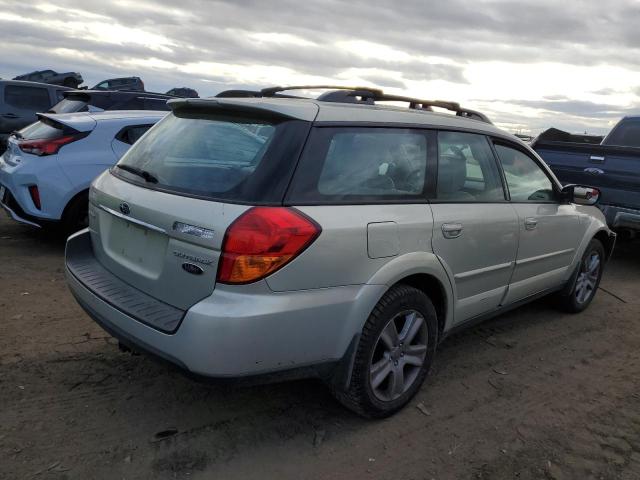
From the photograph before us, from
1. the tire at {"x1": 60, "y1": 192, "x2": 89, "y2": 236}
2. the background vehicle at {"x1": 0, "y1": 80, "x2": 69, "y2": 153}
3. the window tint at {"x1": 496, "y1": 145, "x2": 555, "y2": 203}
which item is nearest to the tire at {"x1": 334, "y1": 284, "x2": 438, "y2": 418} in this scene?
the window tint at {"x1": 496, "y1": 145, "x2": 555, "y2": 203}

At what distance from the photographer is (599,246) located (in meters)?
5.22

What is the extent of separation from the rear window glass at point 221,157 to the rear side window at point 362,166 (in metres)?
0.10

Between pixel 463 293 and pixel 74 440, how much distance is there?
7.49 ft

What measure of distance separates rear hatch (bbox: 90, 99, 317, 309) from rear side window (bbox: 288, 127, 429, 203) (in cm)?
10

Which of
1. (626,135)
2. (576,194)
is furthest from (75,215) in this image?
(626,135)

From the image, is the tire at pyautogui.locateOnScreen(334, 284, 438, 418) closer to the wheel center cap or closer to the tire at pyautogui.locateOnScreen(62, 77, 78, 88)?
the wheel center cap

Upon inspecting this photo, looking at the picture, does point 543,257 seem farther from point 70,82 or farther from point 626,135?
point 70,82

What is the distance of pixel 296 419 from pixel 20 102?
10419 mm

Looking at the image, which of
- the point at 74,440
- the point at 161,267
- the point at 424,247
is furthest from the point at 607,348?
the point at 74,440

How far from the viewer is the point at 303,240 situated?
2527 mm

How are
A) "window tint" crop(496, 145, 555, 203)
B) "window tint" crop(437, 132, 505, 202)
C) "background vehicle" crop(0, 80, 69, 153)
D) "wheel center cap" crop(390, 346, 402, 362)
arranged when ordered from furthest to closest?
1. "background vehicle" crop(0, 80, 69, 153)
2. "window tint" crop(496, 145, 555, 203)
3. "window tint" crop(437, 132, 505, 202)
4. "wheel center cap" crop(390, 346, 402, 362)

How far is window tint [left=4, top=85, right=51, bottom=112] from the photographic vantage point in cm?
1102

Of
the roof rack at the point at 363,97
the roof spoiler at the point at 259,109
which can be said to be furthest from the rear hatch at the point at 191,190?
the roof rack at the point at 363,97

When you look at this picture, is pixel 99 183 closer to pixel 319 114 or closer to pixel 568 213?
pixel 319 114
